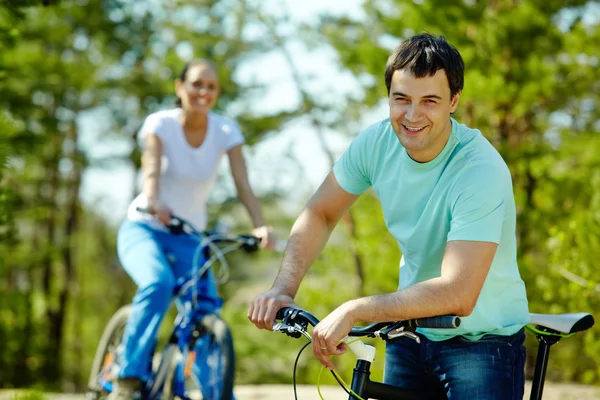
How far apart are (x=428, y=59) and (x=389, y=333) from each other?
760mm

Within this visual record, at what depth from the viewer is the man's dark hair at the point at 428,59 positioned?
92.1 inches

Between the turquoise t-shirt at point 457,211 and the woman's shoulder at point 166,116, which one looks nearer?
the turquoise t-shirt at point 457,211

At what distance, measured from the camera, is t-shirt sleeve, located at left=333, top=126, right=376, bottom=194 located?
→ 2736 millimetres

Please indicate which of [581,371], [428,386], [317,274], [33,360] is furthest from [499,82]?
[33,360]

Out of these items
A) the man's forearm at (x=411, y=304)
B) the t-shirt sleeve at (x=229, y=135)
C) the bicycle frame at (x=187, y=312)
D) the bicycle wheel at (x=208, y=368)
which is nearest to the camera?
the man's forearm at (x=411, y=304)

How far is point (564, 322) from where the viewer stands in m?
2.60

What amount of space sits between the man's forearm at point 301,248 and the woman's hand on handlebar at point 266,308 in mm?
102

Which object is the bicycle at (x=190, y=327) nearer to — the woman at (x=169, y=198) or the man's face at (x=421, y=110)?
the woman at (x=169, y=198)

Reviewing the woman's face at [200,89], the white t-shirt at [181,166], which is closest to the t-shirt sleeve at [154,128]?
the white t-shirt at [181,166]

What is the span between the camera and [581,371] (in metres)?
14.7

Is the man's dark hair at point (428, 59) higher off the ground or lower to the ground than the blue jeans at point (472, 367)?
higher

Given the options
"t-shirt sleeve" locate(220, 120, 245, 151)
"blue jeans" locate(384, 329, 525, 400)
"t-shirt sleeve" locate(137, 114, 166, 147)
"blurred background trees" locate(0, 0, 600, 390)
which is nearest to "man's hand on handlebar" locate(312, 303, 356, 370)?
"blue jeans" locate(384, 329, 525, 400)

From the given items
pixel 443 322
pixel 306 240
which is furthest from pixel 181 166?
pixel 443 322

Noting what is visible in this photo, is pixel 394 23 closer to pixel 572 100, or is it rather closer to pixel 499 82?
pixel 499 82
